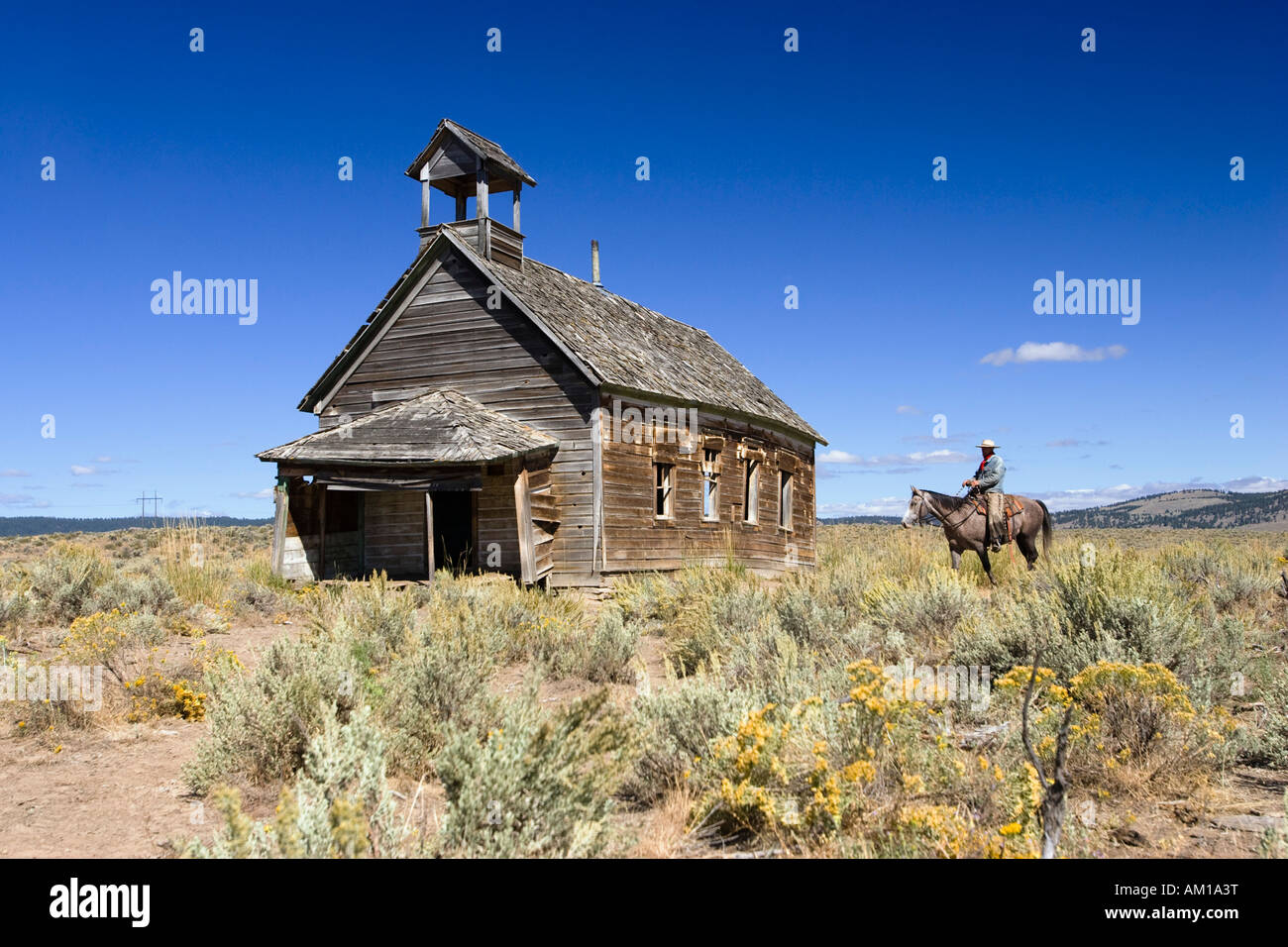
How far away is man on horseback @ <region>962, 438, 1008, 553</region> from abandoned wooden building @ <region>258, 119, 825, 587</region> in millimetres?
4101

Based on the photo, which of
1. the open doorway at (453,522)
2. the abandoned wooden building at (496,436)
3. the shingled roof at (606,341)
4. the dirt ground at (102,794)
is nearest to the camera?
the dirt ground at (102,794)

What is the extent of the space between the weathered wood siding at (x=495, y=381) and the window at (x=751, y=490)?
5654mm

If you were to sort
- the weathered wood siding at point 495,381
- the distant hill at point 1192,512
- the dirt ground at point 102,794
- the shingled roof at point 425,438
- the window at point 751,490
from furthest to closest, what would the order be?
the distant hill at point 1192,512
the window at point 751,490
the weathered wood siding at point 495,381
the shingled roof at point 425,438
the dirt ground at point 102,794

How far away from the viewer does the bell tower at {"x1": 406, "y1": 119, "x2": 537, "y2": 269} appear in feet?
54.1

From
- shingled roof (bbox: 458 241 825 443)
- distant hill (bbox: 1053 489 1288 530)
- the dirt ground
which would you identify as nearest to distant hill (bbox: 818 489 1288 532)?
distant hill (bbox: 1053 489 1288 530)

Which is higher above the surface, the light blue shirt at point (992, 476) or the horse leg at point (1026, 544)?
the light blue shirt at point (992, 476)

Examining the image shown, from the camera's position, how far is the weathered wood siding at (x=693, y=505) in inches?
600

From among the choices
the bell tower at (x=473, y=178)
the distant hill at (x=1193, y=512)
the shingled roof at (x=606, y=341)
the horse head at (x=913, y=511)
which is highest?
the bell tower at (x=473, y=178)

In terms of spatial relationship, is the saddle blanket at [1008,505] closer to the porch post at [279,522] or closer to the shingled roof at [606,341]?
the shingled roof at [606,341]

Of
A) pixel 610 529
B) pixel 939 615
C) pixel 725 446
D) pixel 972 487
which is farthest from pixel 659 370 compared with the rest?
pixel 939 615

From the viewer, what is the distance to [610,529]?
1512 cm

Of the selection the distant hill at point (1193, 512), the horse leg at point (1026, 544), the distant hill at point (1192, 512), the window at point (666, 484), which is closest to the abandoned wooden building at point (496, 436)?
the window at point (666, 484)
